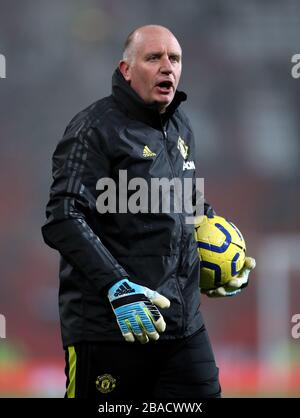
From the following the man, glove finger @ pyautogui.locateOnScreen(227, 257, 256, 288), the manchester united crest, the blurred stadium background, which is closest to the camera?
the man

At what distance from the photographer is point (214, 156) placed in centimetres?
758

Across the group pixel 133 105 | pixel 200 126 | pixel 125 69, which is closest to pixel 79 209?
pixel 133 105

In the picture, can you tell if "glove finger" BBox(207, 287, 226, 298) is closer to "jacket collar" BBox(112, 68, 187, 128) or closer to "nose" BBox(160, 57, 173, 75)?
"jacket collar" BBox(112, 68, 187, 128)

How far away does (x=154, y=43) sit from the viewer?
284 centimetres

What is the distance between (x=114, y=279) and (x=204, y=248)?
0.56 m

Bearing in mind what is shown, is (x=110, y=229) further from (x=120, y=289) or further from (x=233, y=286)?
(x=233, y=286)

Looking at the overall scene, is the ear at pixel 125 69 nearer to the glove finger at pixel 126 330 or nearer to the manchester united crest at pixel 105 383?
the glove finger at pixel 126 330

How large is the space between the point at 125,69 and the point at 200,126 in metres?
4.75

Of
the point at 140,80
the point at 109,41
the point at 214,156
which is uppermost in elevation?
the point at 109,41

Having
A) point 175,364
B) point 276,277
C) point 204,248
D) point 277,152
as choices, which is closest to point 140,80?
point 204,248

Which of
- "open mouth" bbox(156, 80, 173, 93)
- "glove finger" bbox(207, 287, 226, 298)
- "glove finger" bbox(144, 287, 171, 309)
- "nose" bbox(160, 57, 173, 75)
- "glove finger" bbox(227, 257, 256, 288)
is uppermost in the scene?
Answer: "nose" bbox(160, 57, 173, 75)

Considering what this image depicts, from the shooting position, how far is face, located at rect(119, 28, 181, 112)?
2.83 m

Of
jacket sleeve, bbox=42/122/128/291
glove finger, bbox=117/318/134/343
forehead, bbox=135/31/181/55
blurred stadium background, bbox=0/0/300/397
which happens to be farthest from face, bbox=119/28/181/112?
blurred stadium background, bbox=0/0/300/397
